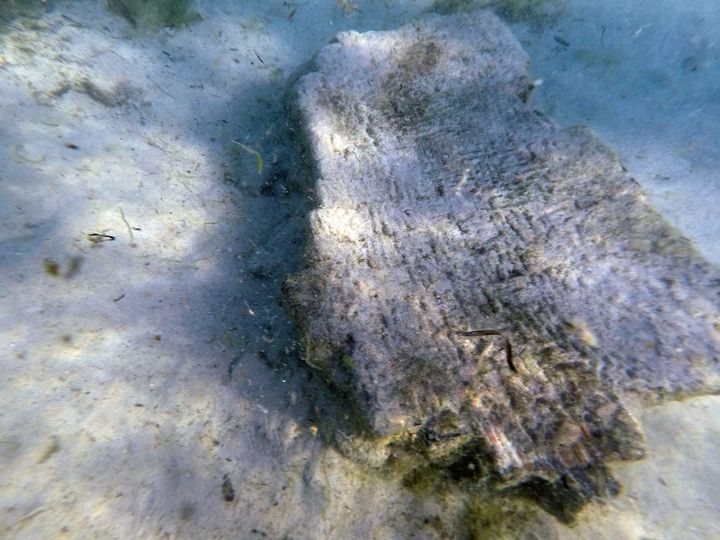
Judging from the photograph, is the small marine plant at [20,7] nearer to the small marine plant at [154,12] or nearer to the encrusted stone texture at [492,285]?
the small marine plant at [154,12]

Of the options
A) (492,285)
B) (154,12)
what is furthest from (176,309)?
(154,12)

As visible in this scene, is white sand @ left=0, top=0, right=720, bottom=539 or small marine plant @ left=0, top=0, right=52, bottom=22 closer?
white sand @ left=0, top=0, right=720, bottom=539

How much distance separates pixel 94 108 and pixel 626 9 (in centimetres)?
529

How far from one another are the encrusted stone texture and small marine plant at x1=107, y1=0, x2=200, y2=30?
Answer: 6.34 ft

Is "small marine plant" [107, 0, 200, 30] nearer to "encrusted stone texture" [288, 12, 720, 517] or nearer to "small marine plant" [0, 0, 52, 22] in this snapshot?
"small marine plant" [0, 0, 52, 22]

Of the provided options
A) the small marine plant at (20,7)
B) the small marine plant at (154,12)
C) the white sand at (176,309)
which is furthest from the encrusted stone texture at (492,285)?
the small marine plant at (20,7)

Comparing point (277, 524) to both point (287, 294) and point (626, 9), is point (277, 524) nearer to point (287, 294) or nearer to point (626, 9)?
point (287, 294)

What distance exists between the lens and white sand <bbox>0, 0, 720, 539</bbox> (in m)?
1.63

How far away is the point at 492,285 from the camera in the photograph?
206 centimetres

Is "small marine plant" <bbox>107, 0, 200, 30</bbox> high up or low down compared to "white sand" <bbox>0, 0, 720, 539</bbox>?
up

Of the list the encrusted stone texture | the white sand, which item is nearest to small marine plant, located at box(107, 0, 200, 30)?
the white sand

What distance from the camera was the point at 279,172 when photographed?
9.57ft

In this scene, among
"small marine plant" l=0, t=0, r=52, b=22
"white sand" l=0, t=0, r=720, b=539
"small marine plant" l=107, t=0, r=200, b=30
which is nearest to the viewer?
"white sand" l=0, t=0, r=720, b=539

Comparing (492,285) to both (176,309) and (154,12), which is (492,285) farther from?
(154,12)
